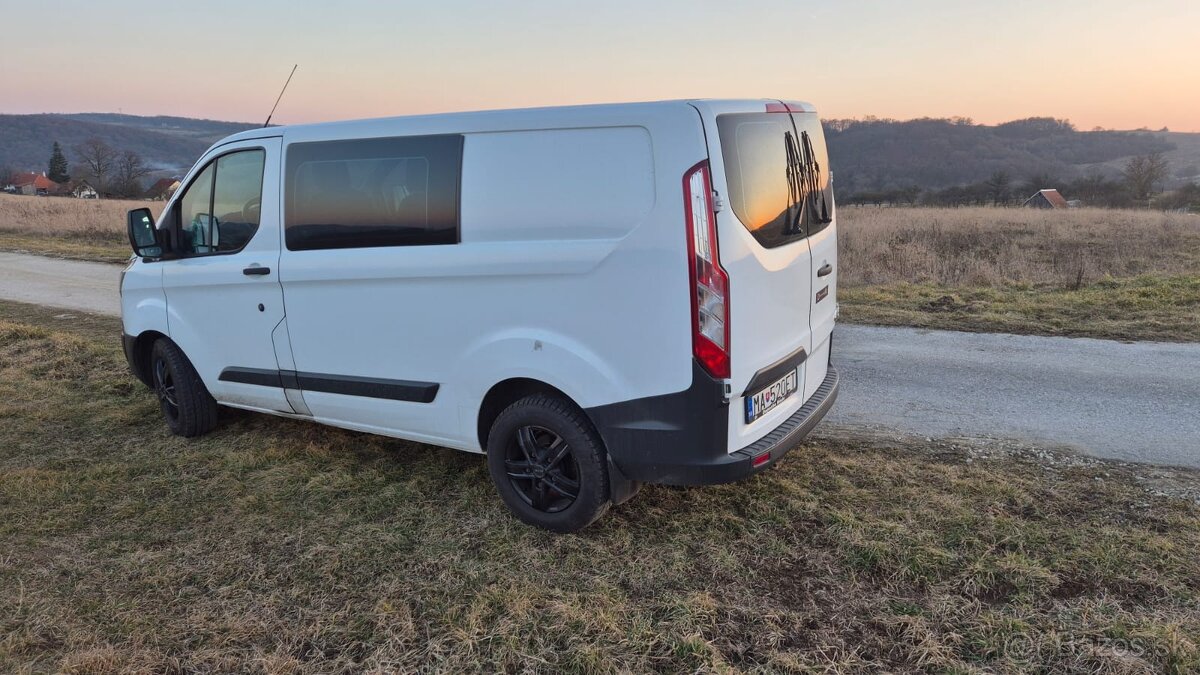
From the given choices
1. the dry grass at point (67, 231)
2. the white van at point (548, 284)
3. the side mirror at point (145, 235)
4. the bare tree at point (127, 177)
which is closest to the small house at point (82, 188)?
the bare tree at point (127, 177)

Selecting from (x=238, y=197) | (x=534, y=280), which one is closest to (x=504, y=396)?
(x=534, y=280)

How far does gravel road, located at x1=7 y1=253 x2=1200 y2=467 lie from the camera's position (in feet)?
15.3

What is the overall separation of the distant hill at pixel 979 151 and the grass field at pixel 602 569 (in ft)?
159

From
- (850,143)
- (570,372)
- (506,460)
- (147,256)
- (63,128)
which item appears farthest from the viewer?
(63,128)

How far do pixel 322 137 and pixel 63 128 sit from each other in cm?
16334

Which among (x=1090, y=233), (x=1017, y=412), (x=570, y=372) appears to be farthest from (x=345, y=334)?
(x=1090, y=233)

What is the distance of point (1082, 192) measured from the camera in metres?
42.8

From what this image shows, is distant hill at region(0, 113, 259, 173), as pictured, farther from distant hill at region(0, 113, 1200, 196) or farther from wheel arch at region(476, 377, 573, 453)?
wheel arch at region(476, 377, 573, 453)

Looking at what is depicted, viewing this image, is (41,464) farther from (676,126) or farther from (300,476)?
(676,126)

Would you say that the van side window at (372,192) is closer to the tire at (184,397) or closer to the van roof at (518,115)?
the van roof at (518,115)

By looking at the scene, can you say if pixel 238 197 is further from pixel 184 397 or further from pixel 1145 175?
pixel 1145 175

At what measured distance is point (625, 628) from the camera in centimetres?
276

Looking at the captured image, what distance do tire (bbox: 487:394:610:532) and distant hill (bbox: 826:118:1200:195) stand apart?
160 ft

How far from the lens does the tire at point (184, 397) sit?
5.03 metres
